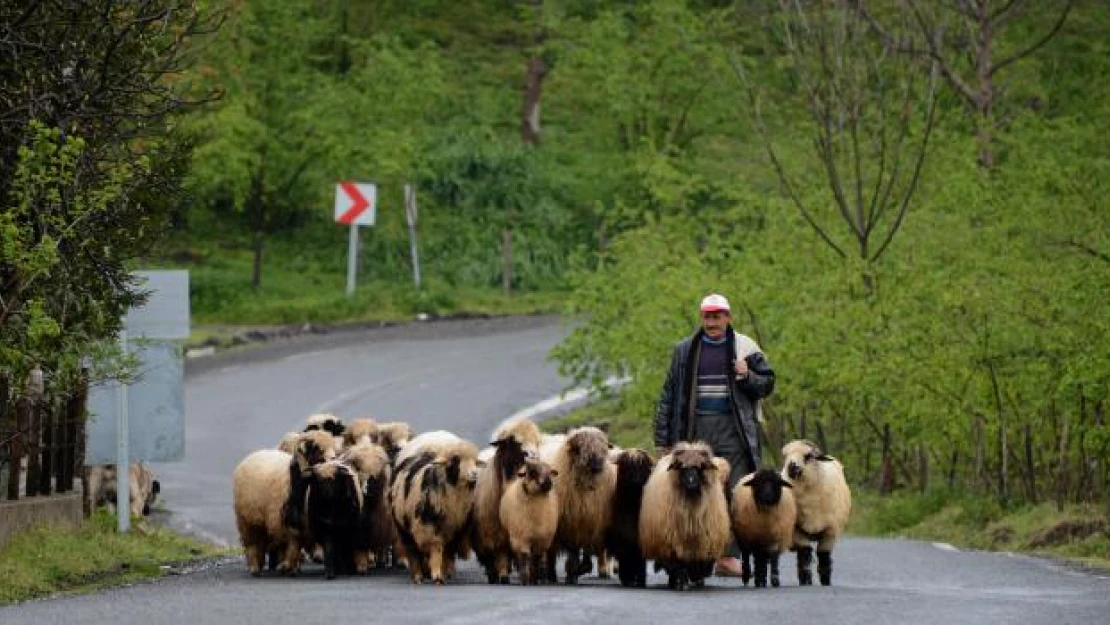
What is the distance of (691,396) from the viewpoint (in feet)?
68.3

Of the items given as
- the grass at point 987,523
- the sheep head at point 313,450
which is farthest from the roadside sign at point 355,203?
the sheep head at point 313,450

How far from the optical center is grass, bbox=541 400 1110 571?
25188mm

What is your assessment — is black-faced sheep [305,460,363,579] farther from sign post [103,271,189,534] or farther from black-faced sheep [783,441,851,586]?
black-faced sheep [783,441,851,586]

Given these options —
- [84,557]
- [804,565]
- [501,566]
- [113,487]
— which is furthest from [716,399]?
[113,487]

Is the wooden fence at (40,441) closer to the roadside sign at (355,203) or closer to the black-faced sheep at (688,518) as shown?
the black-faced sheep at (688,518)

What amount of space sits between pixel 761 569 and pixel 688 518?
137 centimetres

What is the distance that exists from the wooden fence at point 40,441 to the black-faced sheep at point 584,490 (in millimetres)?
4348

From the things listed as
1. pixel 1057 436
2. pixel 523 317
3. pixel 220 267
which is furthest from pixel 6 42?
pixel 220 267

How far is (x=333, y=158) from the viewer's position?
51.3 meters

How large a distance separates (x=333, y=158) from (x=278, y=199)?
210 centimetres

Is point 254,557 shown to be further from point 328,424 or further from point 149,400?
point 328,424

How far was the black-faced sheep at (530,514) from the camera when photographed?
65.6 feet

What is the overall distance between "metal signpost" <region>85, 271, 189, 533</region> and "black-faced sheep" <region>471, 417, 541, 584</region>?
4991 millimetres

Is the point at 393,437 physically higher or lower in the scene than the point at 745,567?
higher
